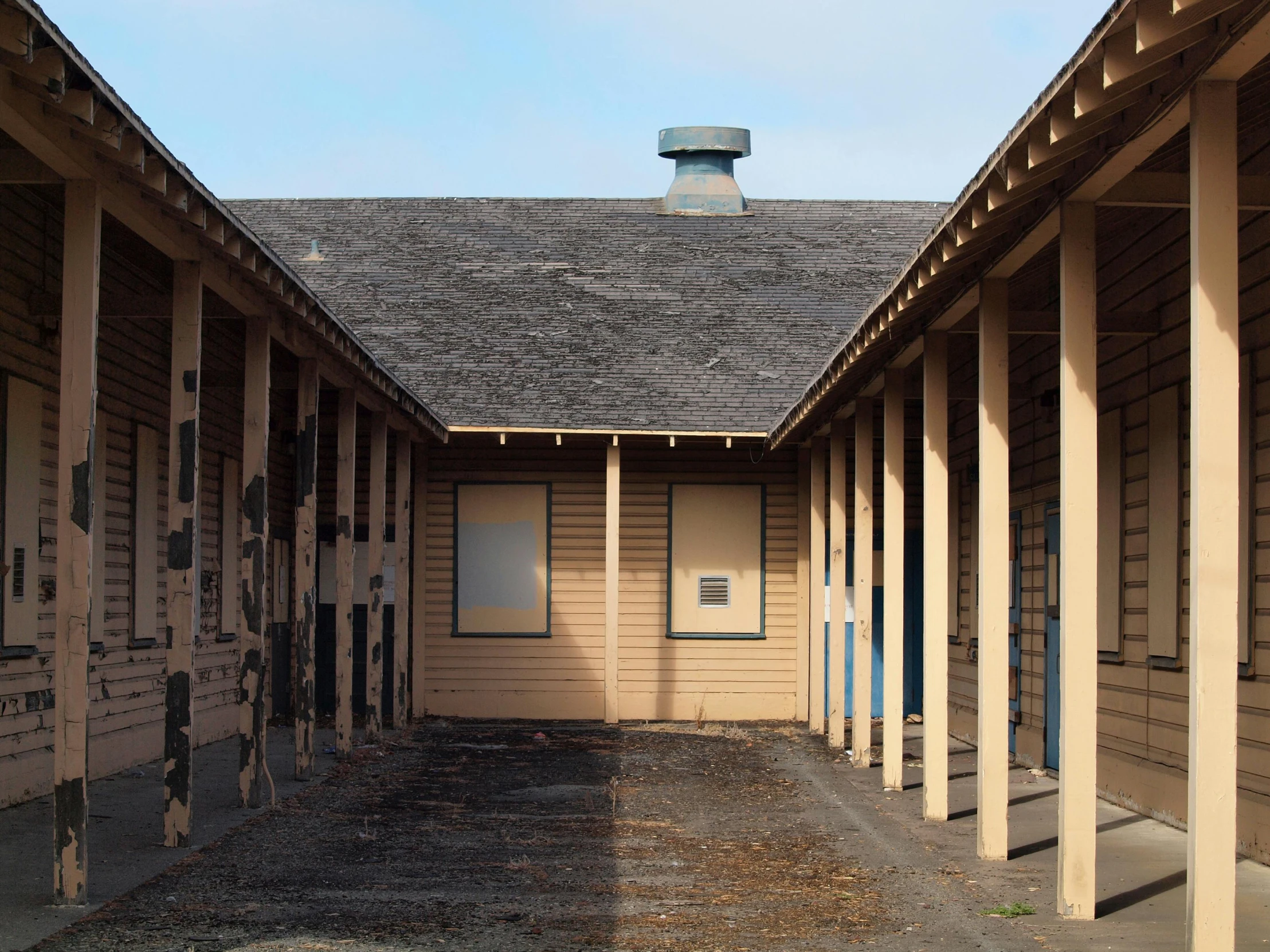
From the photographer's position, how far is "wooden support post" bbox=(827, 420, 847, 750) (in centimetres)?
1427

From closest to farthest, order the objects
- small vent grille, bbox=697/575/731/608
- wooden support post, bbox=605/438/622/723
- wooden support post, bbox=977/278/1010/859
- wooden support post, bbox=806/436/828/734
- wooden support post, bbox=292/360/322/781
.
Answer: wooden support post, bbox=977/278/1010/859
wooden support post, bbox=292/360/322/781
wooden support post, bbox=806/436/828/734
wooden support post, bbox=605/438/622/723
small vent grille, bbox=697/575/731/608

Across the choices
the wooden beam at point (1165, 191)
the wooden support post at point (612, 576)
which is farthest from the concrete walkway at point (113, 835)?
the wooden beam at point (1165, 191)

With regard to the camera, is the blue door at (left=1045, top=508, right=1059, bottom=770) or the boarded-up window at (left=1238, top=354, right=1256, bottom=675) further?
the blue door at (left=1045, top=508, right=1059, bottom=770)

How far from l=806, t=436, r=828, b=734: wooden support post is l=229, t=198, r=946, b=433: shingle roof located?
117 centimetres

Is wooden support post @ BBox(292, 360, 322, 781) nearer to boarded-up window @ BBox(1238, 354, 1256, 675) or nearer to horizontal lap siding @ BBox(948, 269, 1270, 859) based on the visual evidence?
horizontal lap siding @ BBox(948, 269, 1270, 859)

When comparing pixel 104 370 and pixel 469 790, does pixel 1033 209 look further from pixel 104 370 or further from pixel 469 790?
pixel 104 370

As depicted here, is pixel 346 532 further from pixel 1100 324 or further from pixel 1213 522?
pixel 1213 522

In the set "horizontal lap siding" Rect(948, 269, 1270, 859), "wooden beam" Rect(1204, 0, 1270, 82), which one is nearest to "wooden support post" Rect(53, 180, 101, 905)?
"wooden beam" Rect(1204, 0, 1270, 82)

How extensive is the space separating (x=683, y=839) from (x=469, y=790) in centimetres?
277

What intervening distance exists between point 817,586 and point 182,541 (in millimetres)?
8600

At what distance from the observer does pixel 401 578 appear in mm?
15570

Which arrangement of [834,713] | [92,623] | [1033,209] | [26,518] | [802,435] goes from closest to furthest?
[1033,209] < [26,518] < [92,623] < [834,713] < [802,435]

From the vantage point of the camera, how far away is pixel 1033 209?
24.5 feet

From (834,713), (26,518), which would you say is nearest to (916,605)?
(834,713)
